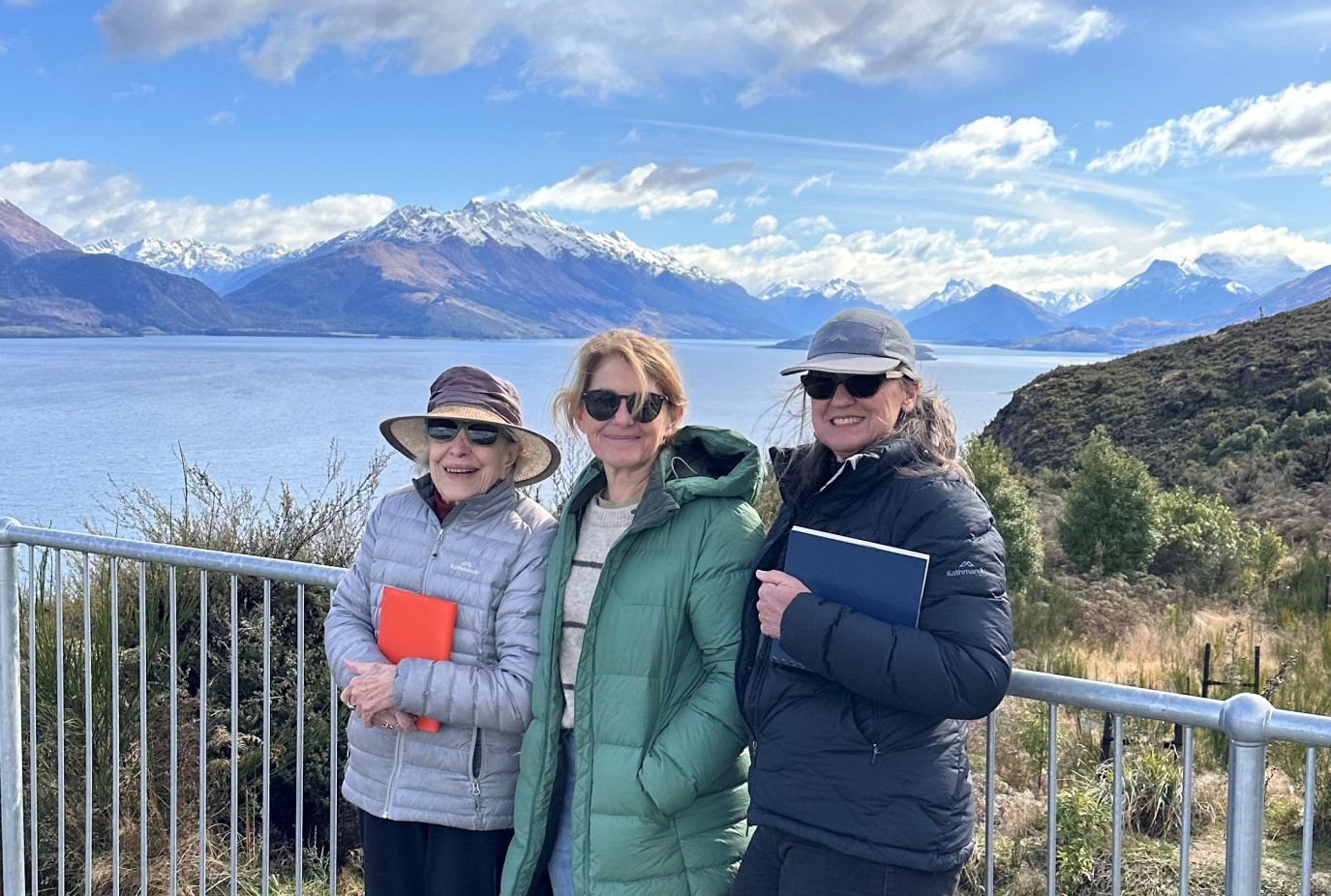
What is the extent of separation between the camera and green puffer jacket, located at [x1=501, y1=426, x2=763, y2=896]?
7.03ft

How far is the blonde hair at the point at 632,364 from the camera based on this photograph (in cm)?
235

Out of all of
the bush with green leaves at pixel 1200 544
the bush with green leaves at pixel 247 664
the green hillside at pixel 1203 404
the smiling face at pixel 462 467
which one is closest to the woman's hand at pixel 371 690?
the smiling face at pixel 462 467

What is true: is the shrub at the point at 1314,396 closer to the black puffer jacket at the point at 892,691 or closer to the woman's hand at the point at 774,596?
the black puffer jacket at the point at 892,691

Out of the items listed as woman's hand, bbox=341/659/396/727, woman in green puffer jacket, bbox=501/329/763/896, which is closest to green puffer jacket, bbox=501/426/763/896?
woman in green puffer jacket, bbox=501/329/763/896

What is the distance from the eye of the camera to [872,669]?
1.78m

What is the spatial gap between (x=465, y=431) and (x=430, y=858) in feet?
3.20

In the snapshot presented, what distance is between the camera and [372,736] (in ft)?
8.20

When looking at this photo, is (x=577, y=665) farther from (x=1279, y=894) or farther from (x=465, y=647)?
(x=1279, y=894)

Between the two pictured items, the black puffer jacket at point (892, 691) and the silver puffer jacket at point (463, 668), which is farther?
the silver puffer jacket at point (463, 668)

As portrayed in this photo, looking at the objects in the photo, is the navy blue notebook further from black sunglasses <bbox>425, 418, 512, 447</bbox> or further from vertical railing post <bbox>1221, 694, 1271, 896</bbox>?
black sunglasses <bbox>425, 418, 512, 447</bbox>

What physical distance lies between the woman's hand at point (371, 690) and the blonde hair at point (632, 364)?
69 centimetres

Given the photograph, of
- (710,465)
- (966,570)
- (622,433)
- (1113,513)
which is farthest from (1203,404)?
(966,570)

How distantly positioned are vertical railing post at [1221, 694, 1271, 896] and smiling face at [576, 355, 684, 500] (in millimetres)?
1189

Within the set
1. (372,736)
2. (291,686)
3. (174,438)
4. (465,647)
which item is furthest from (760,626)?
(174,438)
